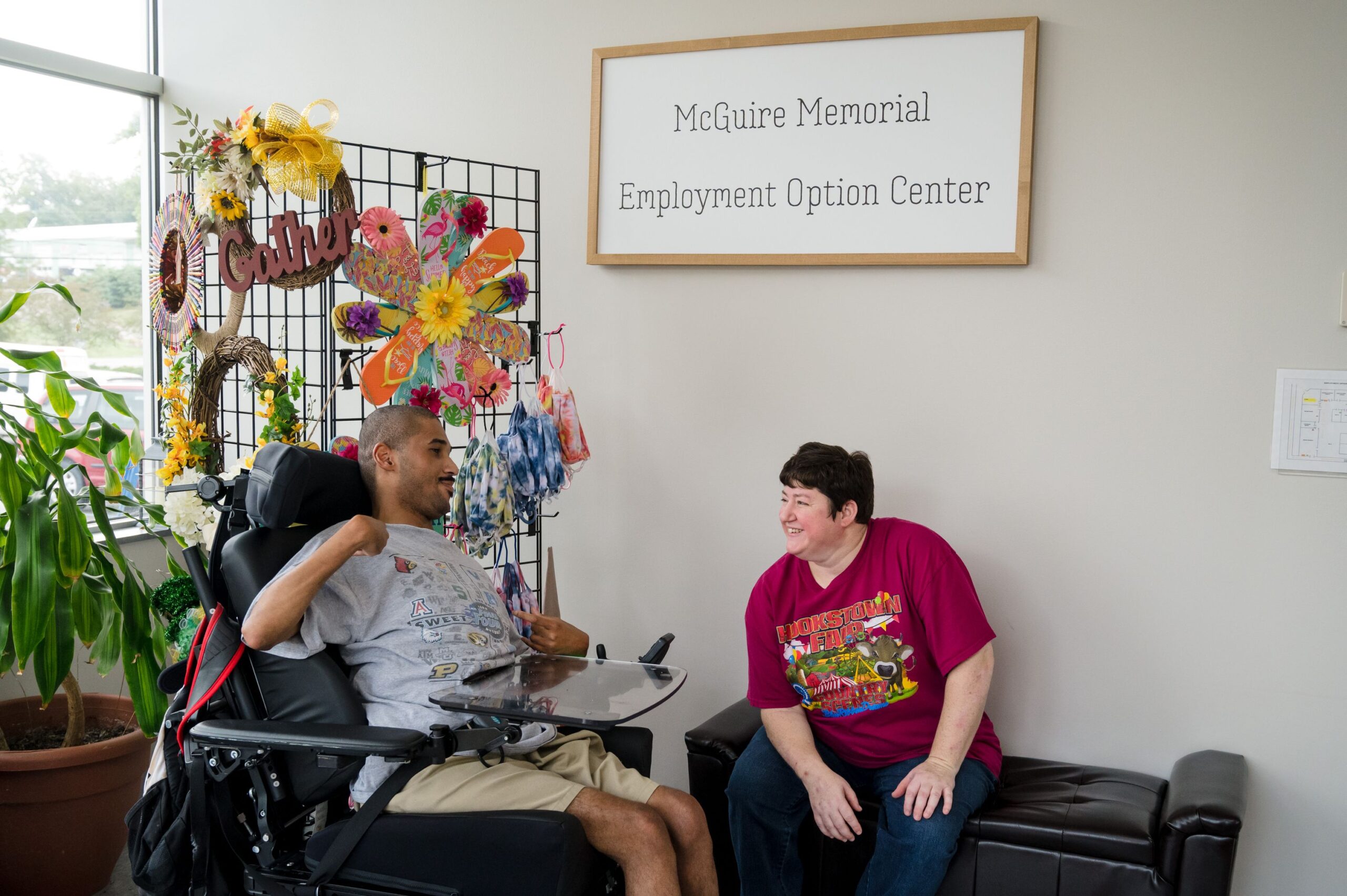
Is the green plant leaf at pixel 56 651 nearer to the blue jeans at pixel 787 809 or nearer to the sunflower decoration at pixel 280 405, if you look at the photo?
the sunflower decoration at pixel 280 405

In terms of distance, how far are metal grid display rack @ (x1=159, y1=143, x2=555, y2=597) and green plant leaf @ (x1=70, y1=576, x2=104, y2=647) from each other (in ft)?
1.60

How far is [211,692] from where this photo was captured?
1.95m

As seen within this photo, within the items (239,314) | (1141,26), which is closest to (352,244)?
(239,314)

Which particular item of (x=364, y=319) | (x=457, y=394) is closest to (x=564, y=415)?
(x=457, y=394)

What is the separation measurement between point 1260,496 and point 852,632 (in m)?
1.03

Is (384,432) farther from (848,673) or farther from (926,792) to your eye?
(926,792)

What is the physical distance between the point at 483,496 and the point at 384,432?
32 cm

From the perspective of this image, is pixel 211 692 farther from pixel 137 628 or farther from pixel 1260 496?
pixel 1260 496

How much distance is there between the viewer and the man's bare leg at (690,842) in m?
2.07

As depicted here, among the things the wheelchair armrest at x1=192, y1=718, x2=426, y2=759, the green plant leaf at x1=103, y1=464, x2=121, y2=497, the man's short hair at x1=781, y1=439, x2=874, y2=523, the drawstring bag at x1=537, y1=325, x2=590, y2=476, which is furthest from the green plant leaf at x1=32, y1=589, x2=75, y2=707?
the man's short hair at x1=781, y1=439, x2=874, y2=523

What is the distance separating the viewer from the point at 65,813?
2668 millimetres

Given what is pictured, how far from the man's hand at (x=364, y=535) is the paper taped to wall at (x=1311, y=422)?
2.02m

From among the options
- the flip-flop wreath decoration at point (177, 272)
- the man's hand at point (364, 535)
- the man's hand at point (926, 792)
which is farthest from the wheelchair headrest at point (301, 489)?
the man's hand at point (926, 792)

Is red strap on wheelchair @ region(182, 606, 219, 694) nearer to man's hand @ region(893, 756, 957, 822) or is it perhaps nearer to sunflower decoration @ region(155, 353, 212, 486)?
sunflower decoration @ region(155, 353, 212, 486)
